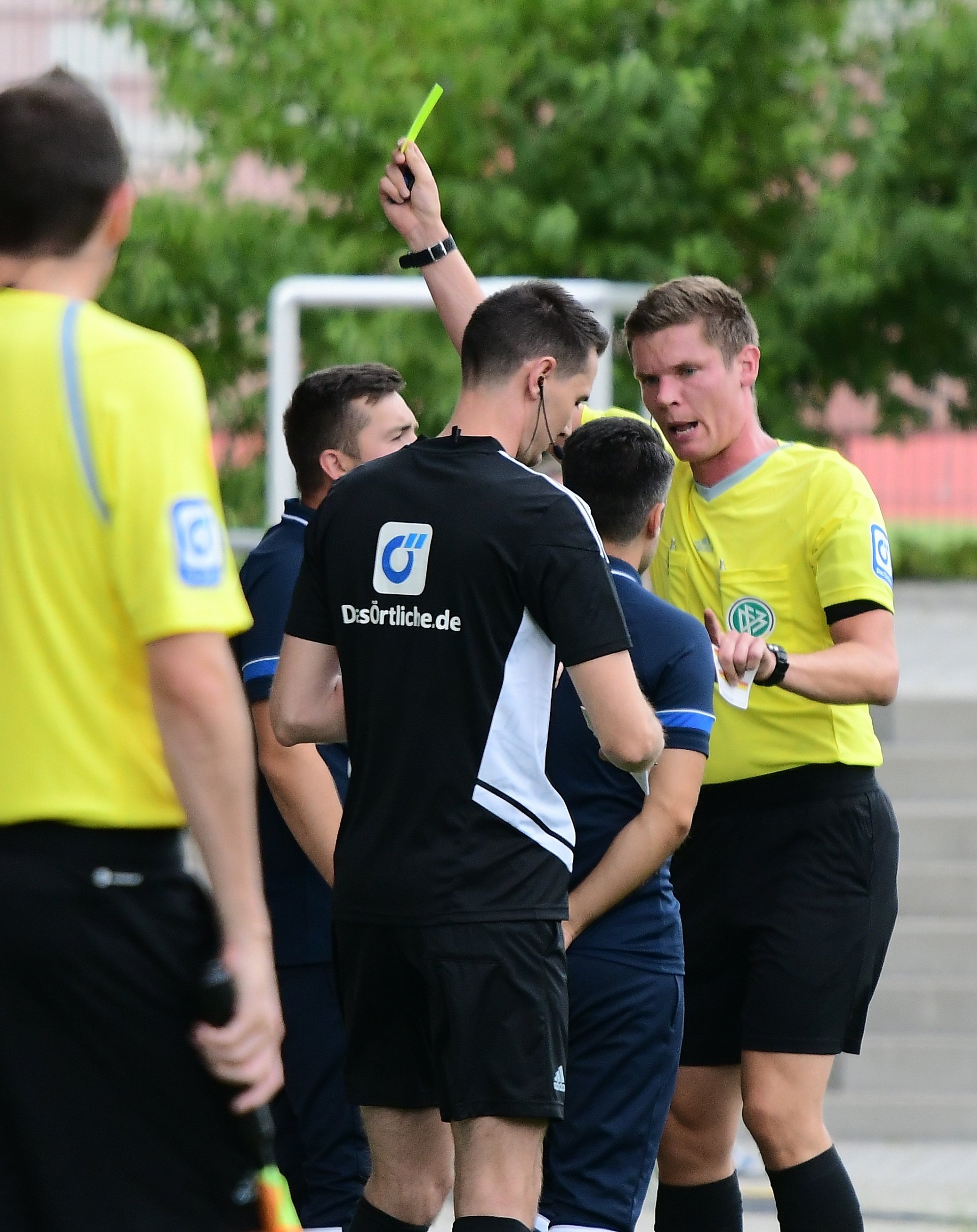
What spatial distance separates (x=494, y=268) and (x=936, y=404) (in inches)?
174

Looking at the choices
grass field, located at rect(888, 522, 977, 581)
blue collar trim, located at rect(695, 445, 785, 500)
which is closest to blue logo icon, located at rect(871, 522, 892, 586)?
blue collar trim, located at rect(695, 445, 785, 500)

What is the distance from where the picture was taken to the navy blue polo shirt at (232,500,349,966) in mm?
3994

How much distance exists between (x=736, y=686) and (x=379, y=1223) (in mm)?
1197

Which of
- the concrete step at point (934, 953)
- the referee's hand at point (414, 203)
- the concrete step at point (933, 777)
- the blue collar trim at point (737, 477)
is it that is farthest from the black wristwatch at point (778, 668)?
the concrete step at point (933, 777)

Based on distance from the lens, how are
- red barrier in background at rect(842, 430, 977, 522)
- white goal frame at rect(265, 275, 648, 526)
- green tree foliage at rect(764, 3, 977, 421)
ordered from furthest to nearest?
1. red barrier in background at rect(842, 430, 977, 522)
2. green tree foliage at rect(764, 3, 977, 421)
3. white goal frame at rect(265, 275, 648, 526)

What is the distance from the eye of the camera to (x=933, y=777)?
27.4 ft

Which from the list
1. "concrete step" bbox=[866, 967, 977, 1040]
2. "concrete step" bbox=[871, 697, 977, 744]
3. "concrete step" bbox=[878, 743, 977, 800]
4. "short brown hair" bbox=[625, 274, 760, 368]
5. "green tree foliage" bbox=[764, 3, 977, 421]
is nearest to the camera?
"short brown hair" bbox=[625, 274, 760, 368]

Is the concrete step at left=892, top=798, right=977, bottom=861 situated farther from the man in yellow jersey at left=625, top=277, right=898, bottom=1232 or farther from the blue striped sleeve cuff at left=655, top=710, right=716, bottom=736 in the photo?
the blue striped sleeve cuff at left=655, top=710, right=716, bottom=736

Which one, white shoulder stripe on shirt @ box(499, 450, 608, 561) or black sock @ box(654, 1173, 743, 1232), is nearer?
white shoulder stripe on shirt @ box(499, 450, 608, 561)

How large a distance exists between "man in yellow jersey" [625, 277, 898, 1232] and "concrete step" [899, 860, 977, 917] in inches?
141

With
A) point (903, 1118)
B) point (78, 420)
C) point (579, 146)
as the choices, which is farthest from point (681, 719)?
point (579, 146)

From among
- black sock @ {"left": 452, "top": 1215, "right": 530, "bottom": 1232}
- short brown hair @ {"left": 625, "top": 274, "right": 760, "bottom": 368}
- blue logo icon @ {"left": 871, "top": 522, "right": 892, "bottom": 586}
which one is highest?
short brown hair @ {"left": 625, "top": 274, "right": 760, "bottom": 368}

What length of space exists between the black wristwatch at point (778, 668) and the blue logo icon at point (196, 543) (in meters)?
1.72

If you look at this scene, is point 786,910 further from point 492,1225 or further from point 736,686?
point 492,1225
